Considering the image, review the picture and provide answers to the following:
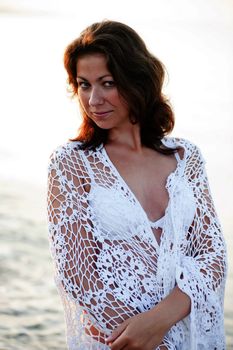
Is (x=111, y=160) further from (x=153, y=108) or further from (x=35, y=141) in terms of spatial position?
(x=35, y=141)

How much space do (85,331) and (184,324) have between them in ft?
1.04

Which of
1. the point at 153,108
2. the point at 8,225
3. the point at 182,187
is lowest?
the point at 8,225

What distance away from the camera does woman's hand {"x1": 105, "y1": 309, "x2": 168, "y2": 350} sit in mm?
2600

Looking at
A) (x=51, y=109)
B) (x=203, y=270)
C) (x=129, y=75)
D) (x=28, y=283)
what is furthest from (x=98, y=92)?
(x=51, y=109)

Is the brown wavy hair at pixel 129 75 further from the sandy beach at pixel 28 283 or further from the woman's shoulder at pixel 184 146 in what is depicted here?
the sandy beach at pixel 28 283

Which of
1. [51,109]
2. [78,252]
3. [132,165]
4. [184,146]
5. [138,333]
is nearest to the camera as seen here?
[138,333]

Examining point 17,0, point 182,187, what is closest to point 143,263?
point 182,187

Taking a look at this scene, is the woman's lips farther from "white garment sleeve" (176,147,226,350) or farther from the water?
the water

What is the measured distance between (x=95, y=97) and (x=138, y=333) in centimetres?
76

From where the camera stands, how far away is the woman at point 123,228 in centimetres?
275

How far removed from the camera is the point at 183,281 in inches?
110

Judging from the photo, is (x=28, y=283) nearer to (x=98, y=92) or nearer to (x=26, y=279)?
(x=26, y=279)

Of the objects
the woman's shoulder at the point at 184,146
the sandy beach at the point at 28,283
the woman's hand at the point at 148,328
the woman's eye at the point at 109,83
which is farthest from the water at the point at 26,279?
the woman's eye at the point at 109,83

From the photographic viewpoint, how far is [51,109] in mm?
8812
